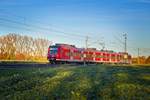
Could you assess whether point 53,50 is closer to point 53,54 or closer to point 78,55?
point 53,54

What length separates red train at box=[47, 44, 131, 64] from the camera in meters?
45.0

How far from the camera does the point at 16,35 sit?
101 metres

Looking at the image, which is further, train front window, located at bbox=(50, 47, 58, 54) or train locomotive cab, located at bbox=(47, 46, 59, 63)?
train front window, located at bbox=(50, 47, 58, 54)

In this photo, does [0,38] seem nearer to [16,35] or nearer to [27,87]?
[16,35]

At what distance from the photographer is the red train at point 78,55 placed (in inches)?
1772

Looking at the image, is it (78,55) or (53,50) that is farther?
(78,55)

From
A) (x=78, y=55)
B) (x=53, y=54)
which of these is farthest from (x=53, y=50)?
(x=78, y=55)

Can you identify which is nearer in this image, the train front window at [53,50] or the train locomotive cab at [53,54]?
the train locomotive cab at [53,54]

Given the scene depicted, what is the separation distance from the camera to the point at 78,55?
5050 cm

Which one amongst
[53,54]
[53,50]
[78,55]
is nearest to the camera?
[53,54]

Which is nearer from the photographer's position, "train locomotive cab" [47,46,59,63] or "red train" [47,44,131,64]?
"train locomotive cab" [47,46,59,63]

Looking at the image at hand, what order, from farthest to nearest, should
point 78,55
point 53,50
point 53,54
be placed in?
point 78,55, point 53,50, point 53,54

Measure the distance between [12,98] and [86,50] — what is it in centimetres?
4191

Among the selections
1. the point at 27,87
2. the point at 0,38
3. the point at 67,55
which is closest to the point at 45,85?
the point at 27,87
